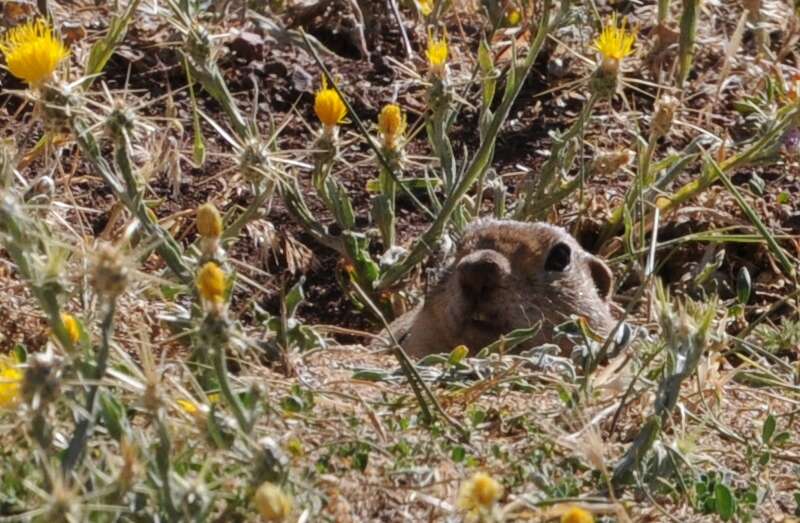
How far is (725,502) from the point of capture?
3.63 meters

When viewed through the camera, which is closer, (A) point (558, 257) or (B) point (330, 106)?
(B) point (330, 106)

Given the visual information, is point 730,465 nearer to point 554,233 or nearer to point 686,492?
point 686,492

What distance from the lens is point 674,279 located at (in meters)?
6.66

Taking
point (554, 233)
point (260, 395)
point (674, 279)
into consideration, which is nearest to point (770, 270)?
point (674, 279)

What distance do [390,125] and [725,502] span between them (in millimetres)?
2120

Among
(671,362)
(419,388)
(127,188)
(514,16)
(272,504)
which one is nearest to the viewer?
(272,504)

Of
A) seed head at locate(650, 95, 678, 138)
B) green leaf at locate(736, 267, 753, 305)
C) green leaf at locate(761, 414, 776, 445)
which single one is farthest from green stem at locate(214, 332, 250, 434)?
green leaf at locate(736, 267, 753, 305)

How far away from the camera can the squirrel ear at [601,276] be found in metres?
6.23

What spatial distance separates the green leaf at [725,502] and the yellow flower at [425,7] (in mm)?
3874

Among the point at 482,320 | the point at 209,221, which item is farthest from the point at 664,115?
the point at 209,221

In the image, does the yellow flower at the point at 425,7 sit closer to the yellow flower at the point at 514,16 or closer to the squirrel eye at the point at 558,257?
the yellow flower at the point at 514,16

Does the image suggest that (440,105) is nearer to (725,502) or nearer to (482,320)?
(482,320)

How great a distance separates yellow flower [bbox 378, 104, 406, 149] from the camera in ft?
17.3

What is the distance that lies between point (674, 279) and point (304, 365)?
2.49 m
